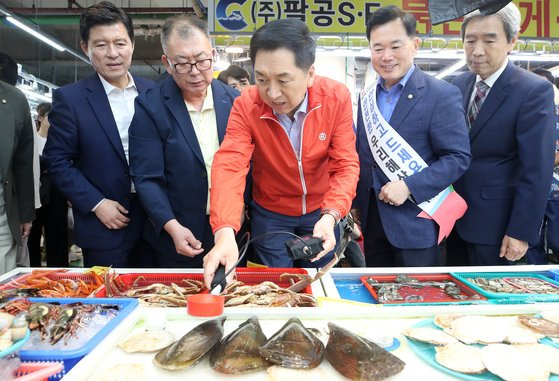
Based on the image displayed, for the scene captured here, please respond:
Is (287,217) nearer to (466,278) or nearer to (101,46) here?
(466,278)

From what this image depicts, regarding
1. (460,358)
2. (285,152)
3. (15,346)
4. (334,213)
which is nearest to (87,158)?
(285,152)

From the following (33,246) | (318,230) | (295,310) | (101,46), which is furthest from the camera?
(33,246)

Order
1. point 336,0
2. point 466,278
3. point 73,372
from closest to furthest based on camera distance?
1. point 73,372
2. point 466,278
3. point 336,0

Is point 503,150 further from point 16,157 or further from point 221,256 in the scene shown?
point 16,157

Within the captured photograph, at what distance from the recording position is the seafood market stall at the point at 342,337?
0.95m

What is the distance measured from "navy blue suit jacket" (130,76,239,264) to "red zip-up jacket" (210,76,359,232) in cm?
34

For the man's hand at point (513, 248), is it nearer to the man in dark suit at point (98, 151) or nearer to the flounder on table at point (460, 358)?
the flounder on table at point (460, 358)

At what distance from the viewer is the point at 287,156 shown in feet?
6.09

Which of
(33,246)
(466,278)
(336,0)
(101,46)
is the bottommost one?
(33,246)

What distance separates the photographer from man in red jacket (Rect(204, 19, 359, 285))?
1.53 m

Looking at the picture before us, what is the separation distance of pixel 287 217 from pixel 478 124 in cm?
112

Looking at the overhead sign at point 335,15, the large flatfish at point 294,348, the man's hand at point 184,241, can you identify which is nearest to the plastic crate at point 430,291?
the large flatfish at point 294,348

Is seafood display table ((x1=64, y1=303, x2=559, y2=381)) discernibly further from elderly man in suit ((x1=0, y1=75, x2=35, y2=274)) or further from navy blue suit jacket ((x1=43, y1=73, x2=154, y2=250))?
elderly man in suit ((x1=0, y1=75, x2=35, y2=274))

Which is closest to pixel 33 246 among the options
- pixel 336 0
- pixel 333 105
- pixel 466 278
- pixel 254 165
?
pixel 254 165
